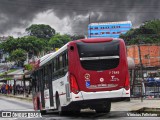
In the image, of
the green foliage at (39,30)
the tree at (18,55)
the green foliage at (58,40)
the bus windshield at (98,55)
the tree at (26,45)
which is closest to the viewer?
the bus windshield at (98,55)

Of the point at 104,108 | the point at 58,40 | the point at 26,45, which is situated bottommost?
the point at 104,108

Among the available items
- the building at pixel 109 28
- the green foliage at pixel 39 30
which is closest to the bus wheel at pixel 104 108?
the green foliage at pixel 39 30


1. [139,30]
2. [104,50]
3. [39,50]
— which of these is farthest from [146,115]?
[39,50]

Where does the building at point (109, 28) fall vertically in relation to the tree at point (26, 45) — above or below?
above

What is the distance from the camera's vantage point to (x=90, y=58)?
15914 mm

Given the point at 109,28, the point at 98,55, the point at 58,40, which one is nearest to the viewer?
the point at 98,55

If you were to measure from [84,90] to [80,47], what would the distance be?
5.67ft

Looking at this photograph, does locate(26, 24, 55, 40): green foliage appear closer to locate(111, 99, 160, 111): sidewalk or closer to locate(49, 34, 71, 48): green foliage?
locate(49, 34, 71, 48): green foliage

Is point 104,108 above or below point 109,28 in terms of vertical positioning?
below

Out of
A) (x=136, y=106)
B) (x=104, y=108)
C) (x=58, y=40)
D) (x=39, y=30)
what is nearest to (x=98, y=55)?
(x=104, y=108)

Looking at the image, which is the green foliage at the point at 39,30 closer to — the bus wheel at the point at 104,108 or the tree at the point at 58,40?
the tree at the point at 58,40

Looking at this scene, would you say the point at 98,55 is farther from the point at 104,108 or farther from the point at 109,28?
the point at 109,28

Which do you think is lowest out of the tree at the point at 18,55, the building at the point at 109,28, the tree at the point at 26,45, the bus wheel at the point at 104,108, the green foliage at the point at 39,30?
the bus wheel at the point at 104,108

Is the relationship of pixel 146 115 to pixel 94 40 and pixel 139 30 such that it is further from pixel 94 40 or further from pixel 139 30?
pixel 139 30
